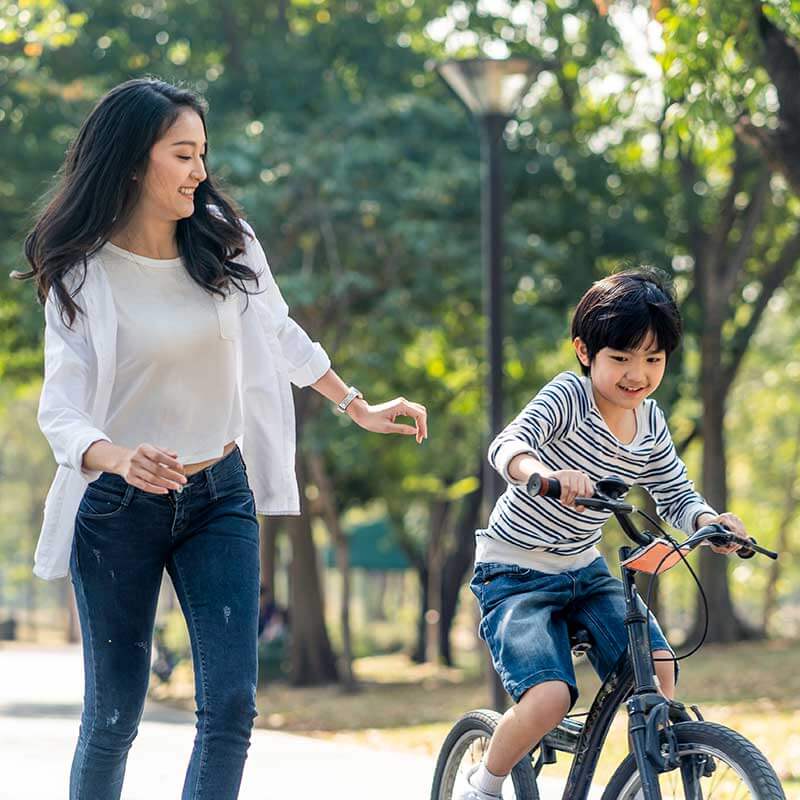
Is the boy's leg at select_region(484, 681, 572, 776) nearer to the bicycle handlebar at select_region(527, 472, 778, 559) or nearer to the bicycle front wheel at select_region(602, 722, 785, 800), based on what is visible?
the bicycle front wheel at select_region(602, 722, 785, 800)

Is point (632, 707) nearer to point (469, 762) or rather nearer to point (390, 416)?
point (390, 416)

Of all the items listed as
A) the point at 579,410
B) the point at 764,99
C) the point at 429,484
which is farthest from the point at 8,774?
the point at 429,484

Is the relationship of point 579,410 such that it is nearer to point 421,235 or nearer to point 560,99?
point 421,235

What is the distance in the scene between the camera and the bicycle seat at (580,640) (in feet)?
13.5

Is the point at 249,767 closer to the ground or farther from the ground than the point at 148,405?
closer to the ground

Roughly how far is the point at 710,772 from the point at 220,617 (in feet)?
3.81

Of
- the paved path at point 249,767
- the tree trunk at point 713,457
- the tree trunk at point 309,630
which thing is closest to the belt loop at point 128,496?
the paved path at point 249,767

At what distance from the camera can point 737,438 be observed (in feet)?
114

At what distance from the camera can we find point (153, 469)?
10.7ft

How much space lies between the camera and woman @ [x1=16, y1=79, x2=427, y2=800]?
3.77m

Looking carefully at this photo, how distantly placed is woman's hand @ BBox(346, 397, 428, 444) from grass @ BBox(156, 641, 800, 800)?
447 centimetres

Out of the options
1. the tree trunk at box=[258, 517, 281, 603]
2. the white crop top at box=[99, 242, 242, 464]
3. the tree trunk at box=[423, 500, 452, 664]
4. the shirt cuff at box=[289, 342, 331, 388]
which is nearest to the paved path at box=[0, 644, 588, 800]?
the shirt cuff at box=[289, 342, 331, 388]

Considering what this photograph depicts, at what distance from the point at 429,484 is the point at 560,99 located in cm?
→ 854

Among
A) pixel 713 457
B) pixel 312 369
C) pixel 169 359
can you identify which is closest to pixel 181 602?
pixel 169 359
